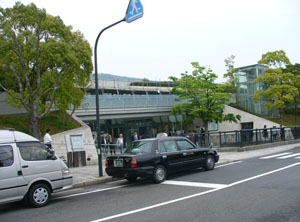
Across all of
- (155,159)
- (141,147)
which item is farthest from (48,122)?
(155,159)

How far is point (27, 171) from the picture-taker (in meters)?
7.56

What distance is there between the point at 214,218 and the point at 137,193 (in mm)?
3362

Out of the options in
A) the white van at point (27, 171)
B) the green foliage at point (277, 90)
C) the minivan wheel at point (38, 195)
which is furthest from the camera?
the green foliage at point (277, 90)

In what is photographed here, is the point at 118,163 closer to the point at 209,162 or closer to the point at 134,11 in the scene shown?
the point at 209,162

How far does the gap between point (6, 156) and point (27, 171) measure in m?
0.63

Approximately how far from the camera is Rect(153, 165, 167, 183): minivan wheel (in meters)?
9.93

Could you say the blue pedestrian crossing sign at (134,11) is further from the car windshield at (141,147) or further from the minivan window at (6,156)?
the minivan window at (6,156)

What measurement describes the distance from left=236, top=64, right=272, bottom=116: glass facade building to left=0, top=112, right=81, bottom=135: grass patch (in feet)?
89.3

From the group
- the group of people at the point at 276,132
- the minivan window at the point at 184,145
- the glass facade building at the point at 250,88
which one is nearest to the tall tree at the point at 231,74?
the glass facade building at the point at 250,88

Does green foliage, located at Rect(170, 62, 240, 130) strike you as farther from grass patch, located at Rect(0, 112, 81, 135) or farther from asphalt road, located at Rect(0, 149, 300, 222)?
asphalt road, located at Rect(0, 149, 300, 222)

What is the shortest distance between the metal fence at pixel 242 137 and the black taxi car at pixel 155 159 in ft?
31.1

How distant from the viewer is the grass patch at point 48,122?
69.3ft

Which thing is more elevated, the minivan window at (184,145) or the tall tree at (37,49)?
the tall tree at (37,49)

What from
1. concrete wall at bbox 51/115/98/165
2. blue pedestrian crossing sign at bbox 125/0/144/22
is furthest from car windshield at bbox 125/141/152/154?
concrete wall at bbox 51/115/98/165
